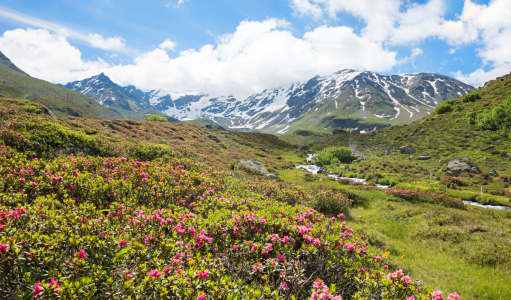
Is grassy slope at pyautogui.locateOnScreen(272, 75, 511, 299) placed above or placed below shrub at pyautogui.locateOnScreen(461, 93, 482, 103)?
below

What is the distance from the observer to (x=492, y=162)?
Answer: 42.8m

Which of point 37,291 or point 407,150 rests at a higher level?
point 407,150

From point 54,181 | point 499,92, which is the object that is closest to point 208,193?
point 54,181

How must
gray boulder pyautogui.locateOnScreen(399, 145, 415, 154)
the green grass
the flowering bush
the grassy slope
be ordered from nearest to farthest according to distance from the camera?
the flowering bush
the green grass
the grassy slope
gray boulder pyautogui.locateOnScreen(399, 145, 415, 154)

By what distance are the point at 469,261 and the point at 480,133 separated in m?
74.9

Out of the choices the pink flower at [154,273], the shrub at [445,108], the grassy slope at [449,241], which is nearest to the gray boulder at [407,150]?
the grassy slope at [449,241]

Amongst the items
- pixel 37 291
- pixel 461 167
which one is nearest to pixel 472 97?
pixel 461 167

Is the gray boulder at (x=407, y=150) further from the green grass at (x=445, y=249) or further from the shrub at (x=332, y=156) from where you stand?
the green grass at (x=445, y=249)

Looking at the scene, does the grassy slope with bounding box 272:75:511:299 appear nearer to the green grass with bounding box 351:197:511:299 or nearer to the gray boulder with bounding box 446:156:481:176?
the green grass with bounding box 351:197:511:299

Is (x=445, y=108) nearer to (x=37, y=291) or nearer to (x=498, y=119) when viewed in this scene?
(x=498, y=119)

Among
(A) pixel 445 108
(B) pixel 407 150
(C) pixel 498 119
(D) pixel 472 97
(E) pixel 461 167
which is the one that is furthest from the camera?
(A) pixel 445 108

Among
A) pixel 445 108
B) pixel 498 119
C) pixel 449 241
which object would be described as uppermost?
pixel 445 108

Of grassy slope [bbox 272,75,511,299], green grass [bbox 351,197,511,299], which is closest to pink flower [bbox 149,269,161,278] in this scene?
green grass [bbox 351,197,511,299]

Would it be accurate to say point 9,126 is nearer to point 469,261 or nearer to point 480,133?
point 469,261
